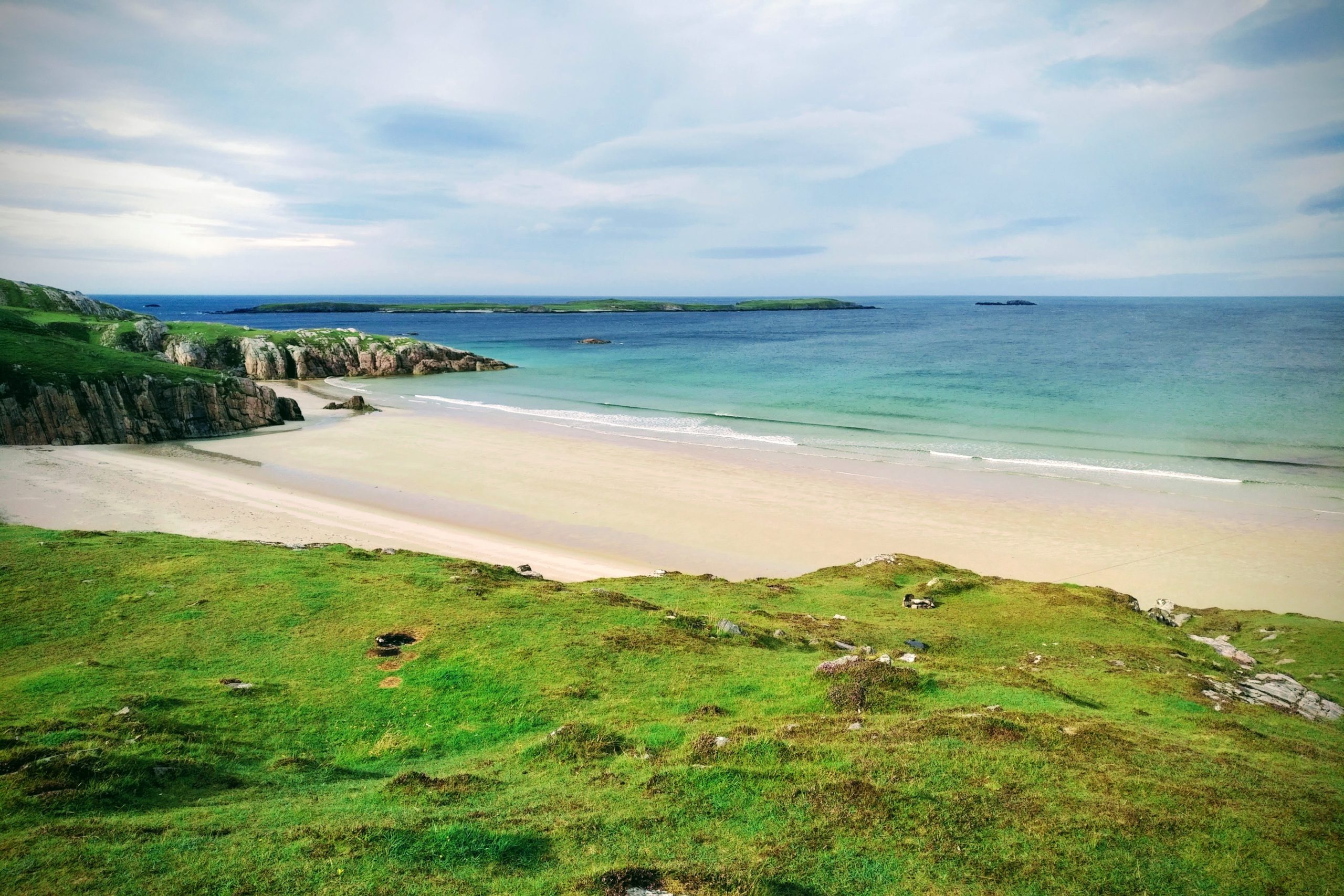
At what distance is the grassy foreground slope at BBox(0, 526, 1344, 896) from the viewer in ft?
22.0

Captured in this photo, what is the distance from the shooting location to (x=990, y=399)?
63375 millimetres

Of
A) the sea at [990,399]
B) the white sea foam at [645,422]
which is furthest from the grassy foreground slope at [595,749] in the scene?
the white sea foam at [645,422]

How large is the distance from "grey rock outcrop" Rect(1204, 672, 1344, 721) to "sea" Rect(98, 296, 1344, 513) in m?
25.4

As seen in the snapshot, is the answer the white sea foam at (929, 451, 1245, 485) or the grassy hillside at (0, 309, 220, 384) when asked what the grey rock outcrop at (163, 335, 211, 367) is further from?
the white sea foam at (929, 451, 1245, 485)

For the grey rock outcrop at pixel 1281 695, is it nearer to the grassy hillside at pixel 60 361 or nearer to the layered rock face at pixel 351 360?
the grassy hillside at pixel 60 361

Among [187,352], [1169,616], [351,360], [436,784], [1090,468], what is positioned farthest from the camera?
[351,360]

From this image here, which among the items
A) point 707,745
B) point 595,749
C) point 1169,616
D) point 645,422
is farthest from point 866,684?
point 645,422

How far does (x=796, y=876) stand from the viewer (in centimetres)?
670

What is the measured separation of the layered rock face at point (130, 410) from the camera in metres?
38.6

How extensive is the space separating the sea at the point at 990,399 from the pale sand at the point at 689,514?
5.60 m

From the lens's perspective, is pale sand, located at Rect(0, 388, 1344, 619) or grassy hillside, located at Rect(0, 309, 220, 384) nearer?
pale sand, located at Rect(0, 388, 1344, 619)

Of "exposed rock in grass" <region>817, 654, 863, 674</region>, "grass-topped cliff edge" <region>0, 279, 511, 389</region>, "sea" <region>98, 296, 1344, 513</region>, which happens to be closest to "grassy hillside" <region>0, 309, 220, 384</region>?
"grass-topped cliff edge" <region>0, 279, 511, 389</region>

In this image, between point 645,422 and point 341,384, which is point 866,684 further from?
point 341,384

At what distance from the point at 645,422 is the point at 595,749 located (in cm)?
4758
